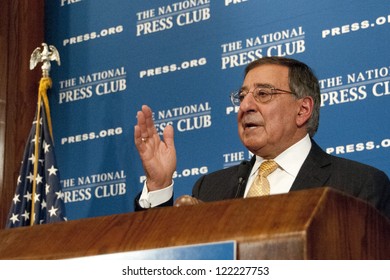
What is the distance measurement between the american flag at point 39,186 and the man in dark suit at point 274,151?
1309 millimetres

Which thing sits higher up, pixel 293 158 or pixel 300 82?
pixel 300 82

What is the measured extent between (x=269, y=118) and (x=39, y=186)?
5.36 feet

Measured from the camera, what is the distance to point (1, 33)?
4.84 meters

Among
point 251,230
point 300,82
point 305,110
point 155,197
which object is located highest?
point 300,82

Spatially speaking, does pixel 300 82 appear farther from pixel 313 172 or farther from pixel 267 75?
pixel 313 172

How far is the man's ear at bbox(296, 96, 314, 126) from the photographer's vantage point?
3.28m

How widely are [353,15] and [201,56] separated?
0.85 metres

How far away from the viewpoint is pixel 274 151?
3156 mm

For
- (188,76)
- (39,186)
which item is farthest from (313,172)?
(39,186)

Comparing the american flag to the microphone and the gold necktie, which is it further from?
the microphone

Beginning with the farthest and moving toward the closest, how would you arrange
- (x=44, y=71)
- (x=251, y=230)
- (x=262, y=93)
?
(x=44, y=71)
(x=262, y=93)
(x=251, y=230)

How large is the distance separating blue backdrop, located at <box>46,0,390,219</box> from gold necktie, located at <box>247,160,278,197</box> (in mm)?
682

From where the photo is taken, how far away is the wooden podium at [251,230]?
157cm

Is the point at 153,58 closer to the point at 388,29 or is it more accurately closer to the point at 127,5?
the point at 127,5
